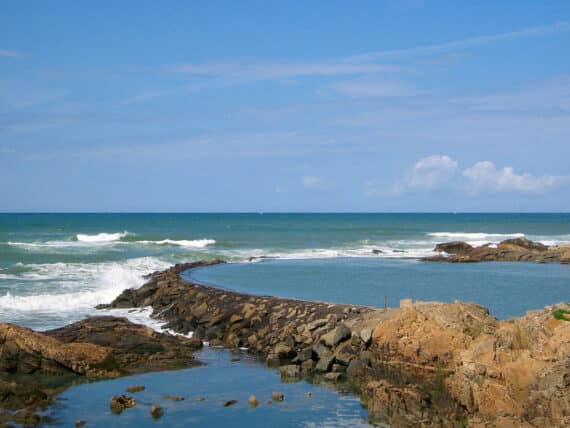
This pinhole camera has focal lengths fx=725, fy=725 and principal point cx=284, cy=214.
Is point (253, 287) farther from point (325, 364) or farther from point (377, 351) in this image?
point (377, 351)

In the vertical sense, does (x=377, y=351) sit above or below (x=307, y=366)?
above

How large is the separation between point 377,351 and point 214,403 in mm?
4471

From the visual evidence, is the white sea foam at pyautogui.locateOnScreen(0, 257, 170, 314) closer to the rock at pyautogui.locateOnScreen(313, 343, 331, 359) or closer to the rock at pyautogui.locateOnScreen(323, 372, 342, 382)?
the rock at pyautogui.locateOnScreen(313, 343, 331, 359)

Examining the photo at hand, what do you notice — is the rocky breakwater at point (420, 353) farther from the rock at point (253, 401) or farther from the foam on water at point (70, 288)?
the foam on water at point (70, 288)

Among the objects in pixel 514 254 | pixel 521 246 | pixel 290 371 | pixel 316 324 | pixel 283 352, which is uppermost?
pixel 521 246

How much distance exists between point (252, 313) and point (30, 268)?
23168 mm

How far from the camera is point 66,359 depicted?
712 inches

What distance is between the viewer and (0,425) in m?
13.6

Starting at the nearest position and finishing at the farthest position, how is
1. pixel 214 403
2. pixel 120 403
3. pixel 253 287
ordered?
pixel 120 403
pixel 214 403
pixel 253 287

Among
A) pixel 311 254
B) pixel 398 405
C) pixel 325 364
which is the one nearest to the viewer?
pixel 398 405

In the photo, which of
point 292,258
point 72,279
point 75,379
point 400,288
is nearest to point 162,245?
point 292,258

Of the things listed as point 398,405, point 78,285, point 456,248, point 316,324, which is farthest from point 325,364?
point 456,248

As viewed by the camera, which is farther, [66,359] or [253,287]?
[253,287]

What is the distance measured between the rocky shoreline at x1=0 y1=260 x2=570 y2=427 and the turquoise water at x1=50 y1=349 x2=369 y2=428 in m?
0.65
